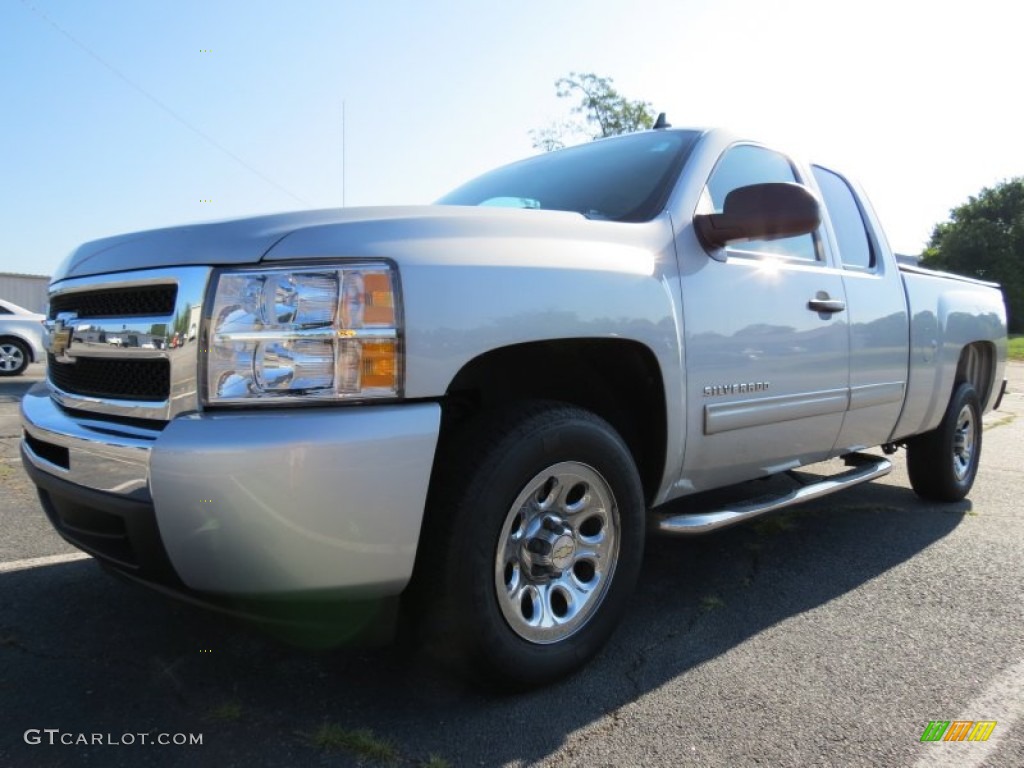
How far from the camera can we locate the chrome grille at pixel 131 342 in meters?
1.78

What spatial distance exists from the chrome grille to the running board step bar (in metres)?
1.58

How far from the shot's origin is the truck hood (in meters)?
1.81

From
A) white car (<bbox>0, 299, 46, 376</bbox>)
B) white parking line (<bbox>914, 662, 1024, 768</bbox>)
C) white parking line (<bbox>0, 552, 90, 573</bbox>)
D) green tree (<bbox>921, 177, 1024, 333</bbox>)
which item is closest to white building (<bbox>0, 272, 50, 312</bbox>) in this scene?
white car (<bbox>0, 299, 46, 376</bbox>)

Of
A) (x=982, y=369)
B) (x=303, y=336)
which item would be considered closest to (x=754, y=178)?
(x=303, y=336)

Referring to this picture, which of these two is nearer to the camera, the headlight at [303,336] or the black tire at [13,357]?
the headlight at [303,336]

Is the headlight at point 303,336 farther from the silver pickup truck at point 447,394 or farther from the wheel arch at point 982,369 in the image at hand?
the wheel arch at point 982,369

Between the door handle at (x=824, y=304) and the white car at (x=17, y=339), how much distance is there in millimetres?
12238

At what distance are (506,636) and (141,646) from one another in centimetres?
124

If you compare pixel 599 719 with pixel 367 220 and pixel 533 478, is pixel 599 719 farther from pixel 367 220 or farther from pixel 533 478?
pixel 367 220

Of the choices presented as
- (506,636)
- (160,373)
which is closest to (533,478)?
(506,636)

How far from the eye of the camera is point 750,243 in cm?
293

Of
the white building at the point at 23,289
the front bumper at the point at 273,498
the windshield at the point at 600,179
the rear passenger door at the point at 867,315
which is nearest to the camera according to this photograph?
the front bumper at the point at 273,498
